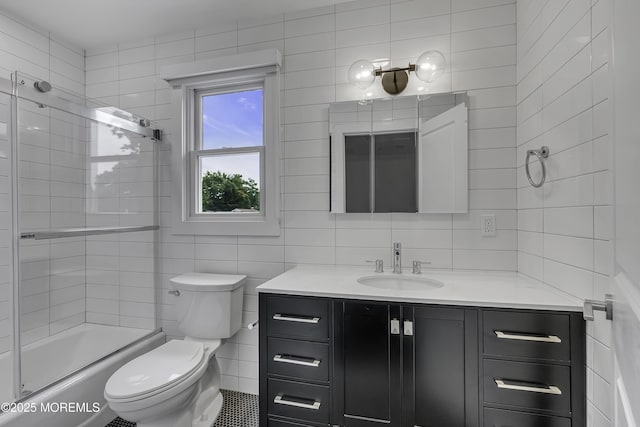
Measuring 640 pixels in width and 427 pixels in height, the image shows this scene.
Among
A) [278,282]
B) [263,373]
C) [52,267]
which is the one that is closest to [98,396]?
[52,267]

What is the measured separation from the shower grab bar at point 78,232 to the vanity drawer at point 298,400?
1.45m

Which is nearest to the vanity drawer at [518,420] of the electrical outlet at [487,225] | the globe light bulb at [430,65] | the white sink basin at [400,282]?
→ the white sink basin at [400,282]

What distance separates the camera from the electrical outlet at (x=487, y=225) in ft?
5.77

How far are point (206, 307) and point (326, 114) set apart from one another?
4.76 ft

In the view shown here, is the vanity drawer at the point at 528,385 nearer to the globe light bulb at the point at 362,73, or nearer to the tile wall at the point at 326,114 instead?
the tile wall at the point at 326,114

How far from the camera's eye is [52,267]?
6.18ft

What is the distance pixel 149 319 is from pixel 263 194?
1.30m

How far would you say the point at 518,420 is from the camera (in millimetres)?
1213

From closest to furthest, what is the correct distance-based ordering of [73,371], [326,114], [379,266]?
[73,371] < [379,266] < [326,114]

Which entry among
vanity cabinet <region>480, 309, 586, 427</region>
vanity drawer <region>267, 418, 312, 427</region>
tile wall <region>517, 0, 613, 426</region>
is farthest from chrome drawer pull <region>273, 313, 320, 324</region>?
tile wall <region>517, 0, 613, 426</region>

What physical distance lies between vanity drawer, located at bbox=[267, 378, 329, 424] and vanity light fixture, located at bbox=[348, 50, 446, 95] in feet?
5.55

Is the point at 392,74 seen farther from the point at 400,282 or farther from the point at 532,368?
the point at 532,368

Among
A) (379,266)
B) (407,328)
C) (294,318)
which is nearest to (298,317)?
(294,318)

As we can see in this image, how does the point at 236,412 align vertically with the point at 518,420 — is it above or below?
below
